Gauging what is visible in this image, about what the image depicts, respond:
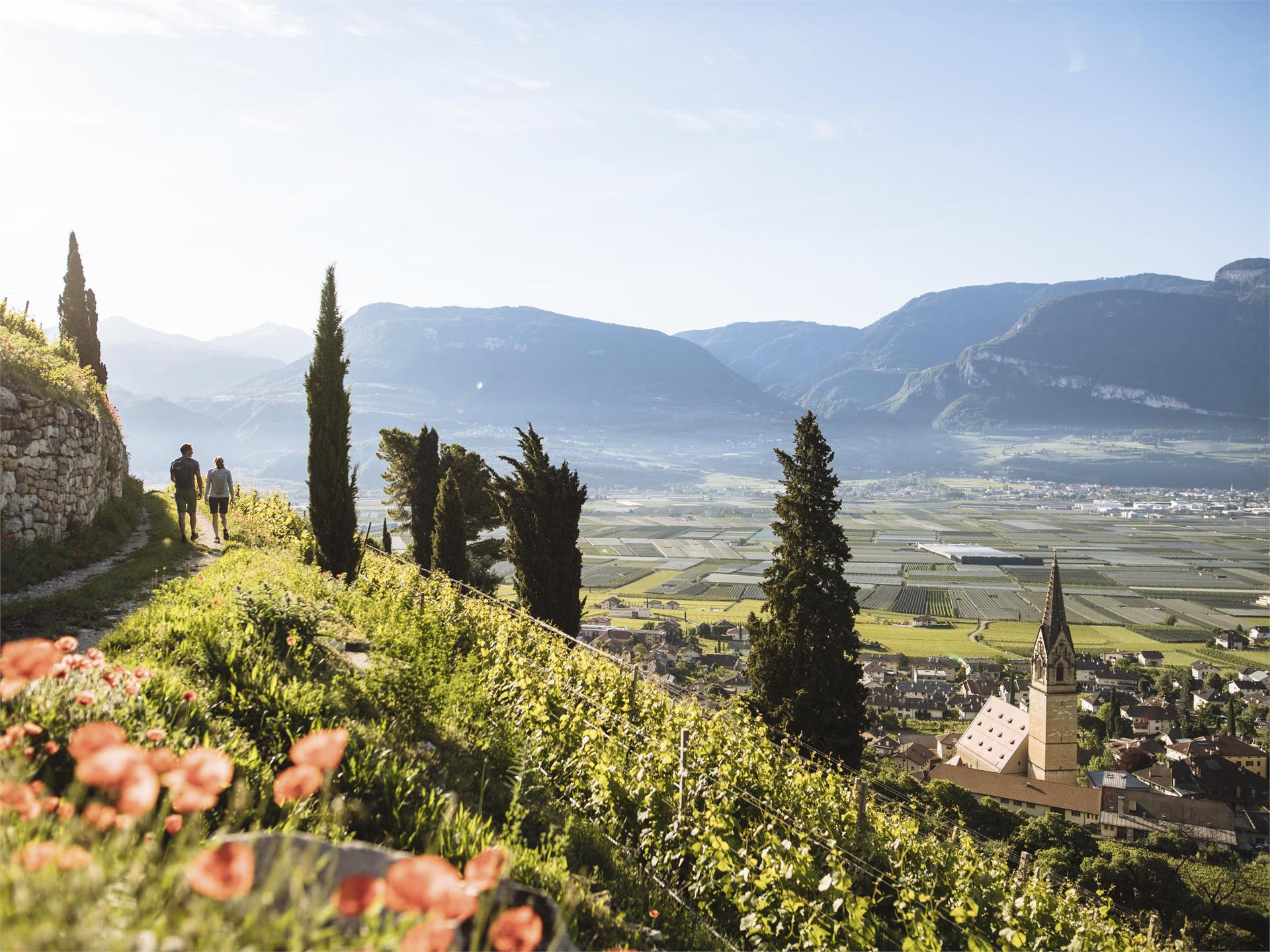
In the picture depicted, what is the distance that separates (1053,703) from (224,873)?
55539 millimetres

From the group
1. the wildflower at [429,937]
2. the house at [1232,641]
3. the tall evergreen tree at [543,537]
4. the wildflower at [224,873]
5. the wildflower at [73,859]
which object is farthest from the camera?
the house at [1232,641]

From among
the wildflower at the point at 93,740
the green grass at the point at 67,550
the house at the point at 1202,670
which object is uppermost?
the wildflower at the point at 93,740

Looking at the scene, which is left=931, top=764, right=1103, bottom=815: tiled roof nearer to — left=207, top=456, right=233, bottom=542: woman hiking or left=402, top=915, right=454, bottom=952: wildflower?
Answer: left=207, top=456, right=233, bottom=542: woman hiking

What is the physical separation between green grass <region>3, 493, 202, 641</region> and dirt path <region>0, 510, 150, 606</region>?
0.40 feet

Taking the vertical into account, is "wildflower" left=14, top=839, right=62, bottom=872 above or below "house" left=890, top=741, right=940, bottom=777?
above

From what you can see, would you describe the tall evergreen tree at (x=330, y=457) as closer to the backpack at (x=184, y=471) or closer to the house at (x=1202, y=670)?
the backpack at (x=184, y=471)

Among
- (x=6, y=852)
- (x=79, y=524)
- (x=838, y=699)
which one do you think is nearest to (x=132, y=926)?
(x=6, y=852)

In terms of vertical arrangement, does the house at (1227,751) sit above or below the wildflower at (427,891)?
below

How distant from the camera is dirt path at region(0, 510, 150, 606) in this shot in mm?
8125

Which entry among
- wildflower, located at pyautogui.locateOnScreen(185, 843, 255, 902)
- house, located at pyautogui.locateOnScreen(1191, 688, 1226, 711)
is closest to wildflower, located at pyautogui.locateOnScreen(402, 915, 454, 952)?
wildflower, located at pyautogui.locateOnScreen(185, 843, 255, 902)

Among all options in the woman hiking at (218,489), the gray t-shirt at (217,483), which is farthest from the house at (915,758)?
the gray t-shirt at (217,483)

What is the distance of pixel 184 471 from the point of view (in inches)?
516

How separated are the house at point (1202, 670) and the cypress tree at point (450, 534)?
75349 millimetres

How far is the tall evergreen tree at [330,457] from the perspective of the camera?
12586 mm
